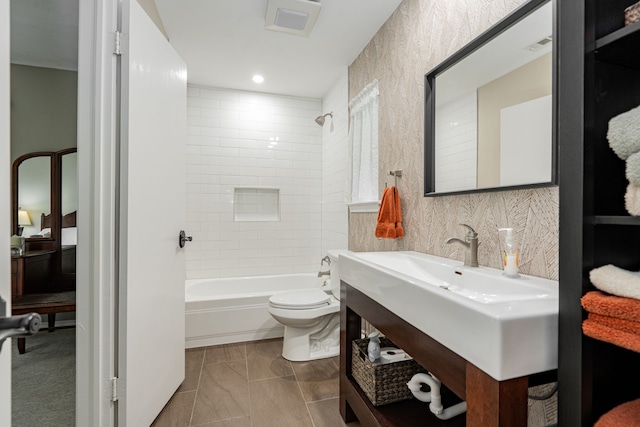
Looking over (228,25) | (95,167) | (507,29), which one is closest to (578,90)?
(507,29)

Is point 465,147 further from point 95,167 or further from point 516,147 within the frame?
point 95,167

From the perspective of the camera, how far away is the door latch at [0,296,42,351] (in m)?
0.44

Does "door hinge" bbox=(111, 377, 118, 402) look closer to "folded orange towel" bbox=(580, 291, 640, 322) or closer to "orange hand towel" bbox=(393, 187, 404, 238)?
"orange hand towel" bbox=(393, 187, 404, 238)

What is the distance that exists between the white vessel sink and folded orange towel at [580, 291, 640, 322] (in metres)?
0.10

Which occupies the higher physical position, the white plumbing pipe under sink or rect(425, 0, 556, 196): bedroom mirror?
rect(425, 0, 556, 196): bedroom mirror

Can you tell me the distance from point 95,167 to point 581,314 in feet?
5.65

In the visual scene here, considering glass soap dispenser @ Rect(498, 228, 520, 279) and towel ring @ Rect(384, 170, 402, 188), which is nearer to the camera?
glass soap dispenser @ Rect(498, 228, 520, 279)

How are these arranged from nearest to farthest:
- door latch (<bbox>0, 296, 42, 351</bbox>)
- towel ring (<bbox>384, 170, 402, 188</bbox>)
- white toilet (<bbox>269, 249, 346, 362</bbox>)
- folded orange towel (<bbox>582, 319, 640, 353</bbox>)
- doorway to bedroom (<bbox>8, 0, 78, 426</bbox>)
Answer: door latch (<bbox>0, 296, 42, 351</bbox>), folded orange towel (<bbox>582, 319, 640, 353</bbox>), towel ring (<bbox>384, 170, 402, 188</bbox>), doorway to bedroom (<bbox>8, 0, 78, 426</bbox>), white toilet (<bbox>269, 249, 346, 362</bbox>)

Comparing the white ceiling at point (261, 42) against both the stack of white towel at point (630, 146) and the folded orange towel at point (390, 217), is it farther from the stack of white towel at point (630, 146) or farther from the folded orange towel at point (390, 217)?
the stack of white towel at point (630, 146)

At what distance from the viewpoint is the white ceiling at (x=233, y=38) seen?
2037 millimetres

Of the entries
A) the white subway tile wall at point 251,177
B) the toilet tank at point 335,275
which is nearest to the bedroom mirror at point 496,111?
the toilet tank at point 335,275

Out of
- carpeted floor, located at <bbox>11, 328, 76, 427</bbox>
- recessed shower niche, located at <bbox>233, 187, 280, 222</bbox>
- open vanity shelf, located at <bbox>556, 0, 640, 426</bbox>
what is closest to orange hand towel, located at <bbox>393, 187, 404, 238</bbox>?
open vanity shelf, located at <bbox>556, 0, 640, 426</bbox>

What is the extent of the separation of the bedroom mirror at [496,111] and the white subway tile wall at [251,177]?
2.13m

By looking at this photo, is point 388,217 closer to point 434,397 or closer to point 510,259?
point 510,259
